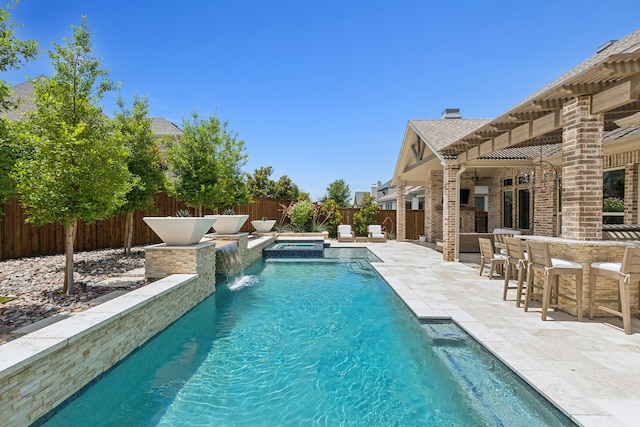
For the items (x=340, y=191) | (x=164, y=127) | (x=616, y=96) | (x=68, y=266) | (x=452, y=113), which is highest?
(x=164, y=127)

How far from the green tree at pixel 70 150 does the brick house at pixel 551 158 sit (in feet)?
22.8

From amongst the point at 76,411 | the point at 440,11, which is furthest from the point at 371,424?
the point at 440,11

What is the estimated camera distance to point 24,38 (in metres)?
3.62

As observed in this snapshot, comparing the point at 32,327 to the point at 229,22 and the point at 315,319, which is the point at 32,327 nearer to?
the point at 315,319

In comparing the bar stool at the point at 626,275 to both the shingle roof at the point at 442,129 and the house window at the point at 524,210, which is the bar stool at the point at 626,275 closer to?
the shingle roof at the point at 442,129

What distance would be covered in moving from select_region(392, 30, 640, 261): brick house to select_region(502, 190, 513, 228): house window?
0.04 metres

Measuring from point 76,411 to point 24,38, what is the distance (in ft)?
13.9

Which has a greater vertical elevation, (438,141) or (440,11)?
(440,11)

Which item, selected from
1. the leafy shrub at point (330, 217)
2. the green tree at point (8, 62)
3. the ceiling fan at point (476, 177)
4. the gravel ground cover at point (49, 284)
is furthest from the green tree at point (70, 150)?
the leafy shrub at point (330, 217)

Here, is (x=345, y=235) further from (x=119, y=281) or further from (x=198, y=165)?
(x=119, y=281)

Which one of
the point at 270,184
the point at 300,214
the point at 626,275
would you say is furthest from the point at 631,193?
the point at 270,184

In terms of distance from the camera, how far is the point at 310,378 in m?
3.23

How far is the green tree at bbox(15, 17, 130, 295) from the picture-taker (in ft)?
13.7

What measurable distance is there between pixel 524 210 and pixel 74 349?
13618 millimetres
